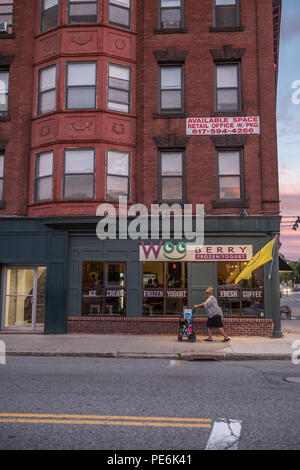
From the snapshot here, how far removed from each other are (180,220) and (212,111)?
4.37 m

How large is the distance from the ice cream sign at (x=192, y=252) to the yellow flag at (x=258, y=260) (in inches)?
39.4

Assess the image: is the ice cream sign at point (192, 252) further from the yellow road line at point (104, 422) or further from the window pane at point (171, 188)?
the yellow road line at point (104, 422)

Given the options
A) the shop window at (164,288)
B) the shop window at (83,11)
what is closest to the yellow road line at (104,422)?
the shop window at (164,288)

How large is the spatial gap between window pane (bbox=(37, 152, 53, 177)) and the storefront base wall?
559cm

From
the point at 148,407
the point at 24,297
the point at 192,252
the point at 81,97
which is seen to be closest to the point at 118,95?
the point at 81,97

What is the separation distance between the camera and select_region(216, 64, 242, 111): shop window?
15164mm

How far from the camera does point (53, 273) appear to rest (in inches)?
571

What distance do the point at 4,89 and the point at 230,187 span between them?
9.76 m

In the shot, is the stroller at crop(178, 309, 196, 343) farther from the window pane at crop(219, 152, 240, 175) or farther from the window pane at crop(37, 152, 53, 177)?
the window pane at crop(37, 152, 53, 177)

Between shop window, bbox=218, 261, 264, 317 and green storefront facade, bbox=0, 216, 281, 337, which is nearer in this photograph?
shop window, bbox=218, 261, 264, 317

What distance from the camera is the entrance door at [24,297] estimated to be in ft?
48.8

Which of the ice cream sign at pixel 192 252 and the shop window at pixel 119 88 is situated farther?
the shop window at pixel 119 88

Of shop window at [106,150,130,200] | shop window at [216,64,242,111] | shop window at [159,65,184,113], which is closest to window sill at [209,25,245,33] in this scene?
shop window at [216,64,242,111]

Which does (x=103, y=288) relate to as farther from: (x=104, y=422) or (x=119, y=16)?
(x=119, y=16)
